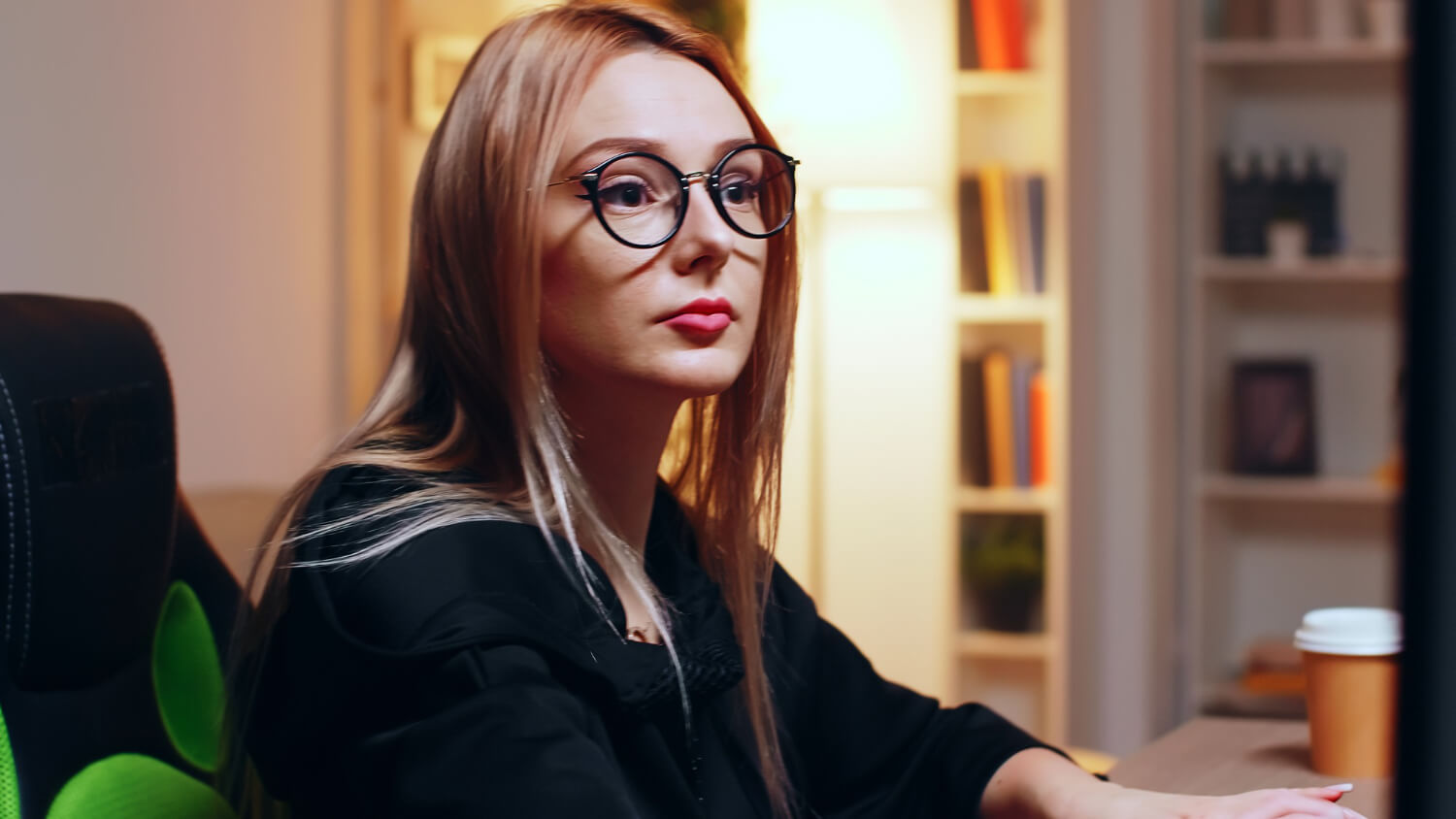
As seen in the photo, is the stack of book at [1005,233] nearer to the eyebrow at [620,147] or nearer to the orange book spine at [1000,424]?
the orange book spine at [1000,424]

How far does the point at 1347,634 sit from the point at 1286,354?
323cm

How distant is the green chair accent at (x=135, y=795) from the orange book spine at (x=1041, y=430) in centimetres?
256

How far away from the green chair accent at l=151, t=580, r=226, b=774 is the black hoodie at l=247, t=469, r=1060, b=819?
7.1 inches

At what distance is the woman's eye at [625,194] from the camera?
0.78m

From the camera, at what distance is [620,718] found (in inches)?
29.6

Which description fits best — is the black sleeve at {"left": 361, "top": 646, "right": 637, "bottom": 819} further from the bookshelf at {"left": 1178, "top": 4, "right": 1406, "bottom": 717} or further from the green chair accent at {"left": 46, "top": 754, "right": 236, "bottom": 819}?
the bookshelf at {"left": 1178, "top": 4, "right": 1406, "bottom": 717}

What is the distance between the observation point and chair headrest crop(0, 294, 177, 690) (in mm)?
785

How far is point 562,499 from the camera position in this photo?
2.52 ft

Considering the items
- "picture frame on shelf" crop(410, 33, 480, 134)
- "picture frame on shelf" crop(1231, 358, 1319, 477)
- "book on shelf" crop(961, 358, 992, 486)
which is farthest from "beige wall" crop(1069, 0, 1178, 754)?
"picture frame on shelf" crop(410, 33, 480, 134)

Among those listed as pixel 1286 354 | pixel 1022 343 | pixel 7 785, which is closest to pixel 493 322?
pixel 7 785

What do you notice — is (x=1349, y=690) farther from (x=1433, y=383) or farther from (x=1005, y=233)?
(x=1005, y=233)

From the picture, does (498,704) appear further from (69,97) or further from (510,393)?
(69,97)

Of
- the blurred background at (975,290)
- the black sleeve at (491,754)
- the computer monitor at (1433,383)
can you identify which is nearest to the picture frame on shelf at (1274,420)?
the blurred background at (975,290)

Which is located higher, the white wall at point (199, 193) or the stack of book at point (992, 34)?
the stack of book at point (992, 34)
